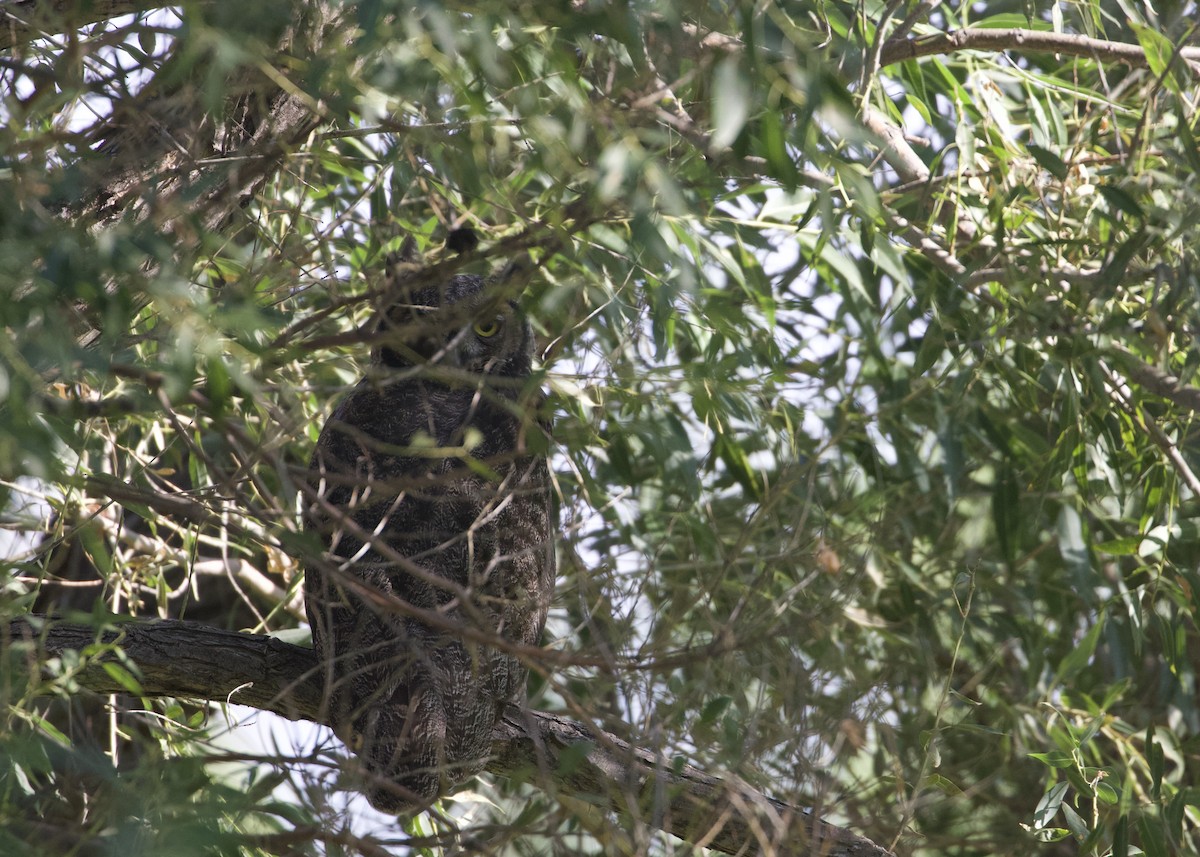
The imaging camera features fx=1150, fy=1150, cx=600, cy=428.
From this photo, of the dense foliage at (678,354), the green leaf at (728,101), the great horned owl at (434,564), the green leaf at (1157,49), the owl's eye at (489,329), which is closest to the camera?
the green leaf at (728,101)

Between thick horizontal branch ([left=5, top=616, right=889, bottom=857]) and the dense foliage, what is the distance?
74mm

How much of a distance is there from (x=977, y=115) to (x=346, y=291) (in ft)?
4.29

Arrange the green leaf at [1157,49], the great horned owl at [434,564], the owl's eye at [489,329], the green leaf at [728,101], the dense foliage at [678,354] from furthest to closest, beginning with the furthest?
the owl's eye at [489,329] < the great horned owl at [434,564] < the green leaf at [1157,49] < the dense foliage at [678,354] < the green leaf at [728,101]

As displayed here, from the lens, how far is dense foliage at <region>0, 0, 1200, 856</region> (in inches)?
41.9

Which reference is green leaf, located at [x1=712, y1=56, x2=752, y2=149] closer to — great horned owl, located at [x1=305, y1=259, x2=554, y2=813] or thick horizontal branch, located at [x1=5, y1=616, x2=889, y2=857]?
great horned owl, located at [x1=305, y1=259, x2=554, y2=813]

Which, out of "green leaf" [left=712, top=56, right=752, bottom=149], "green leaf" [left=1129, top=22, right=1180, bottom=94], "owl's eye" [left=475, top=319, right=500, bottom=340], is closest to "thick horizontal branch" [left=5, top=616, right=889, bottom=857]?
"owl's eye" [left=475, top=319, right=500, bottom=340]

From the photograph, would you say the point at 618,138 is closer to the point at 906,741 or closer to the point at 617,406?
the point at 617,406

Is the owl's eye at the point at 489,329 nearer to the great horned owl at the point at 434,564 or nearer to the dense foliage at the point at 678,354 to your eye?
the great horned owl at the point at 434,564

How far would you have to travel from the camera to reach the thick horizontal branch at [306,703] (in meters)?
1.56

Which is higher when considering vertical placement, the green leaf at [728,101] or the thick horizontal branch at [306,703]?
the green leaf at [728,101]

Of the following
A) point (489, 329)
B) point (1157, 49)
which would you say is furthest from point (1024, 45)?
point (489, 329)

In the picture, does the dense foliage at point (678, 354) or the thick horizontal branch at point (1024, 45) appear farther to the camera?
the thick horizontal branch at point (1024, 45)

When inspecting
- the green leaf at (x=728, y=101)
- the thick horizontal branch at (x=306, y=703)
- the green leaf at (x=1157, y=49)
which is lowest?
the thick horizontal branch at (x=306, y=703)

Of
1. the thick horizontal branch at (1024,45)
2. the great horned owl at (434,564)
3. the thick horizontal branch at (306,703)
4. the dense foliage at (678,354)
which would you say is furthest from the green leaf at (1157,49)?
the thick horizontal branch at (306,703)
